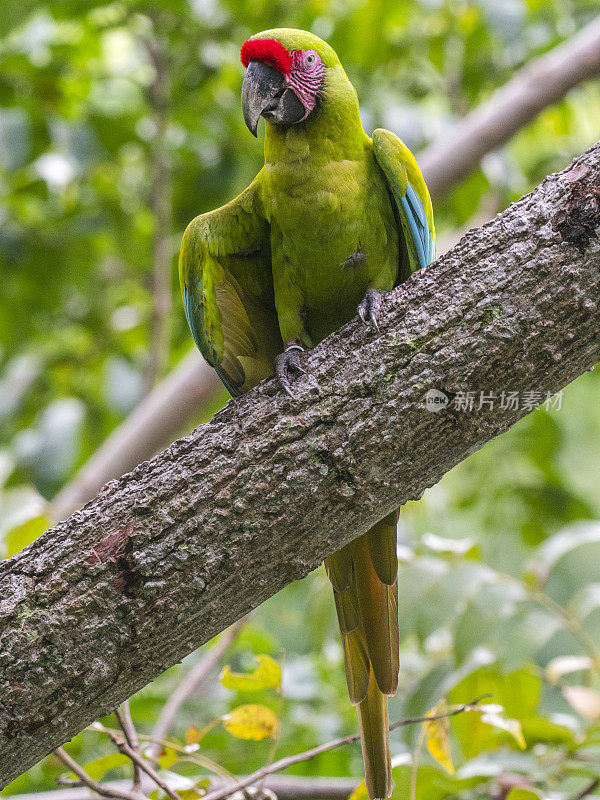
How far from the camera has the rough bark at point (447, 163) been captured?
7.73 ft

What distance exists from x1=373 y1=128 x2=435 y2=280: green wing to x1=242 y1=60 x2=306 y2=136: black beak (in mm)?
170

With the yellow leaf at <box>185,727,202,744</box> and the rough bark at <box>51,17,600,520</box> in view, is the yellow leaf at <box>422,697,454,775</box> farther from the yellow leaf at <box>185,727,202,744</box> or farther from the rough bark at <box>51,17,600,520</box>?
the rough bark at <box>51,17,600,520</box>

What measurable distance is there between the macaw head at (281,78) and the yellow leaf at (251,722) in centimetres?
95

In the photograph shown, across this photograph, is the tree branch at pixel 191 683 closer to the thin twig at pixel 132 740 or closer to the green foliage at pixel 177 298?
the green foliage at pixel 177 298

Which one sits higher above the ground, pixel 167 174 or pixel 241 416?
pixel 167 174

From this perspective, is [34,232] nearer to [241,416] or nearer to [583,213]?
[241,416]

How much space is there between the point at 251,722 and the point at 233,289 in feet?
2.59

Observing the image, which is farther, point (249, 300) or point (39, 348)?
point (39, 348)

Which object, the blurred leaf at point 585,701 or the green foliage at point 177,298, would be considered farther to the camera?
the green foliage at point 177,298

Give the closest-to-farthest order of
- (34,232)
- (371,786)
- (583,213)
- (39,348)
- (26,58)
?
(583,213)
(371,786)
(26,58)
(34,232)
(39,348)

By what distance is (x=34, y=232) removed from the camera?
2471mm

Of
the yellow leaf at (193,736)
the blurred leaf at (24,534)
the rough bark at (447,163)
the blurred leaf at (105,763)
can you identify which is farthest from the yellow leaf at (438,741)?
the rough bark at (447,163)

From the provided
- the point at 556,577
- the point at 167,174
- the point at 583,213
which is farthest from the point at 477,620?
the point at 167,174

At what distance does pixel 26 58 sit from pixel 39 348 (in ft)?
3.34
